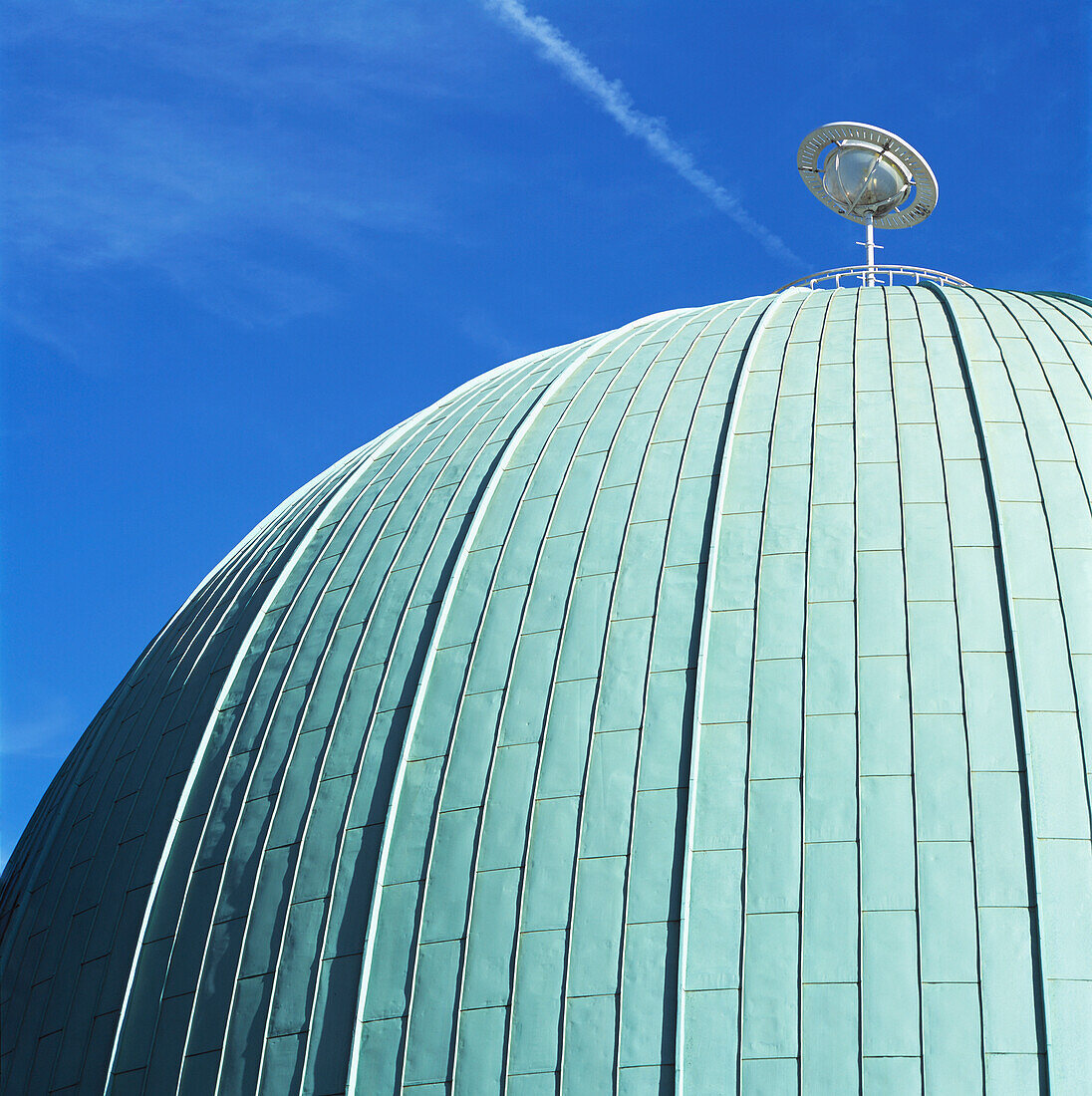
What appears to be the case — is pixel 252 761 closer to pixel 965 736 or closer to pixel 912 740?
pixel 912 740

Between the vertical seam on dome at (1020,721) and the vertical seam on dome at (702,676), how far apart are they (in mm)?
2225

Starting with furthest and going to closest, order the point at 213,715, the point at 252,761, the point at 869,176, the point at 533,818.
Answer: the point at 869,176
the point at 213,715
the point at 252,761
the point at 533,818

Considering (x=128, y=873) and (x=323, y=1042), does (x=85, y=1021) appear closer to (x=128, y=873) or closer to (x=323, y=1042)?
(x=128, y=873)

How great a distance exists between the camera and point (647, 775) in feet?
41.3

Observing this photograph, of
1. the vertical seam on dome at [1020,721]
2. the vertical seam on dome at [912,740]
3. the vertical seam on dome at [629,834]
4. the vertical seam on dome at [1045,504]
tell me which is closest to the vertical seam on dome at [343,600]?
the vertical seam on dome at [629,834]

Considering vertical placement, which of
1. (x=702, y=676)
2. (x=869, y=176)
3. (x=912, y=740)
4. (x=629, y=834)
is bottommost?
(x=629, y=834)

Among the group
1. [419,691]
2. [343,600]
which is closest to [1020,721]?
[419,691]

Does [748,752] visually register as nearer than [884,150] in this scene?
Yes

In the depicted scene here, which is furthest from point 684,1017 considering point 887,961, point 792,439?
point 792,439

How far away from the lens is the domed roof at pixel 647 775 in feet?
37.2

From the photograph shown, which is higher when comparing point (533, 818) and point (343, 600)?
point (343, 600)

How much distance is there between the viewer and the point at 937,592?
43.4ft

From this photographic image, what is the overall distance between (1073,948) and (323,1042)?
613cm

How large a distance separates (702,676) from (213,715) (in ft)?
19.0
